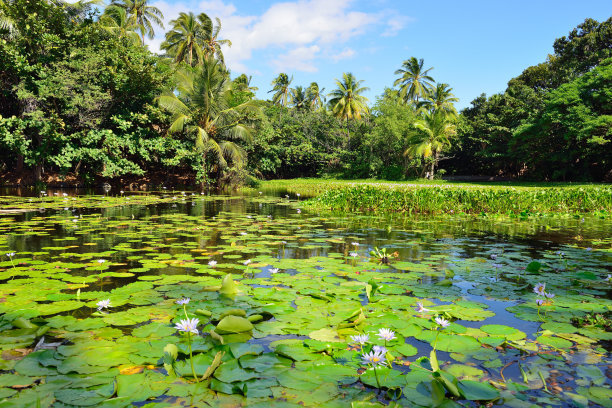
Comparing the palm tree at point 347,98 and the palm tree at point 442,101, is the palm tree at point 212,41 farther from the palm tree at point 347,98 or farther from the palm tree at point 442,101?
the palm tree at point 442,101

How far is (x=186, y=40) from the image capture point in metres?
28.1

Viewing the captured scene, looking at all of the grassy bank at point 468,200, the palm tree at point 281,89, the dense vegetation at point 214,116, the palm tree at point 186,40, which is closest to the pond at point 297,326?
the grassy bank at point 468,200

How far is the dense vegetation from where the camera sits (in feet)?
49.9

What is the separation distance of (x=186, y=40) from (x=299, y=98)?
19923mm

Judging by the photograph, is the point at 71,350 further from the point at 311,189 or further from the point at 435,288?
the point at 311,189

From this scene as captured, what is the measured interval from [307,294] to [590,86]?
28.1m

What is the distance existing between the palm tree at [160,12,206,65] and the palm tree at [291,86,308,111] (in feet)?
56.0

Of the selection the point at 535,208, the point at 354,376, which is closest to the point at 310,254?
the point at 354,376

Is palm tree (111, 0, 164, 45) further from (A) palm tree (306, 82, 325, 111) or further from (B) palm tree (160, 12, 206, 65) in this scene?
(A) palm tree (306, 82, 325, 111)

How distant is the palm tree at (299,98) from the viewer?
148 ft

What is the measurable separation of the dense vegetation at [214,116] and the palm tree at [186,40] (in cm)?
12

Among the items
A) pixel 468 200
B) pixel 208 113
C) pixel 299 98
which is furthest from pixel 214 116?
pixel 299 98

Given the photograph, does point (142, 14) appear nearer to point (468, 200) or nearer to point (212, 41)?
point (212, 41)

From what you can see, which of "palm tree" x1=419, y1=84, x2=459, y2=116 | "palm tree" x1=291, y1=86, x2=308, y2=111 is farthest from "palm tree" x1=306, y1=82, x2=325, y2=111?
"palm tree" x1=419, y1=84, x2=459, y2=116
